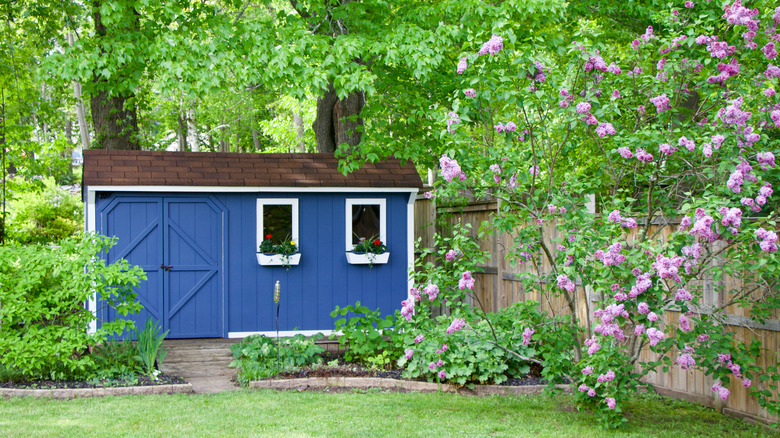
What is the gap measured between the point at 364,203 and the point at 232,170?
169 cm

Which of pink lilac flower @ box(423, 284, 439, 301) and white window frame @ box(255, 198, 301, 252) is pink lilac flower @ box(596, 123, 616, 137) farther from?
white window frame @ box(255, 198, 301, 252)

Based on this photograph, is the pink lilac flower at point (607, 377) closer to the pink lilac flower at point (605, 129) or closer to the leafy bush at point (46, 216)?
the pink lilac flower at point (605, 129)

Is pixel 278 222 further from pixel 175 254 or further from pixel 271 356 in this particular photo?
pixel 271 356

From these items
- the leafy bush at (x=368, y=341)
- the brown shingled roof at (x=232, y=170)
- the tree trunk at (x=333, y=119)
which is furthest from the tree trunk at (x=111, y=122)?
the leafy bush at (x=368, y=341)

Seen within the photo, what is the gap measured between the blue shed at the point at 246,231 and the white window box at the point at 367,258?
0.02m

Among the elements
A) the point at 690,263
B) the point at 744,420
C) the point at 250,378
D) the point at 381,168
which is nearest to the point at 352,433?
the point at 250,378

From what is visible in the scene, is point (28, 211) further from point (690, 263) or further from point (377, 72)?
point (690, 263)

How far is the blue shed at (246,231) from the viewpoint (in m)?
8.39

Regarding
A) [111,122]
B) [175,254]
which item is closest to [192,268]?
[175,254]

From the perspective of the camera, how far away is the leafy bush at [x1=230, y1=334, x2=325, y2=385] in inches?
269

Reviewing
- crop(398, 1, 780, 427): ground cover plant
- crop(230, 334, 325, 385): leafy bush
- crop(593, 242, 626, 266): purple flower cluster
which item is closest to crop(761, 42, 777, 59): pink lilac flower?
crop(398, 1, 780, 427): ground cover plant

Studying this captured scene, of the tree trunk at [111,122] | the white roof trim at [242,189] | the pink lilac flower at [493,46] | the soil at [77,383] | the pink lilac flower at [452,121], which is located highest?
the tree trunk at [111,122]

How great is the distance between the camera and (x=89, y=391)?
20.1 ft

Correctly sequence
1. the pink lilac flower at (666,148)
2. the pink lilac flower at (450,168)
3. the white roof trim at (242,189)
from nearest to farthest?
the pink lilac flower at (666,148)
the pink lilac flower at (450,168)
the white roof trim at (242,189)
